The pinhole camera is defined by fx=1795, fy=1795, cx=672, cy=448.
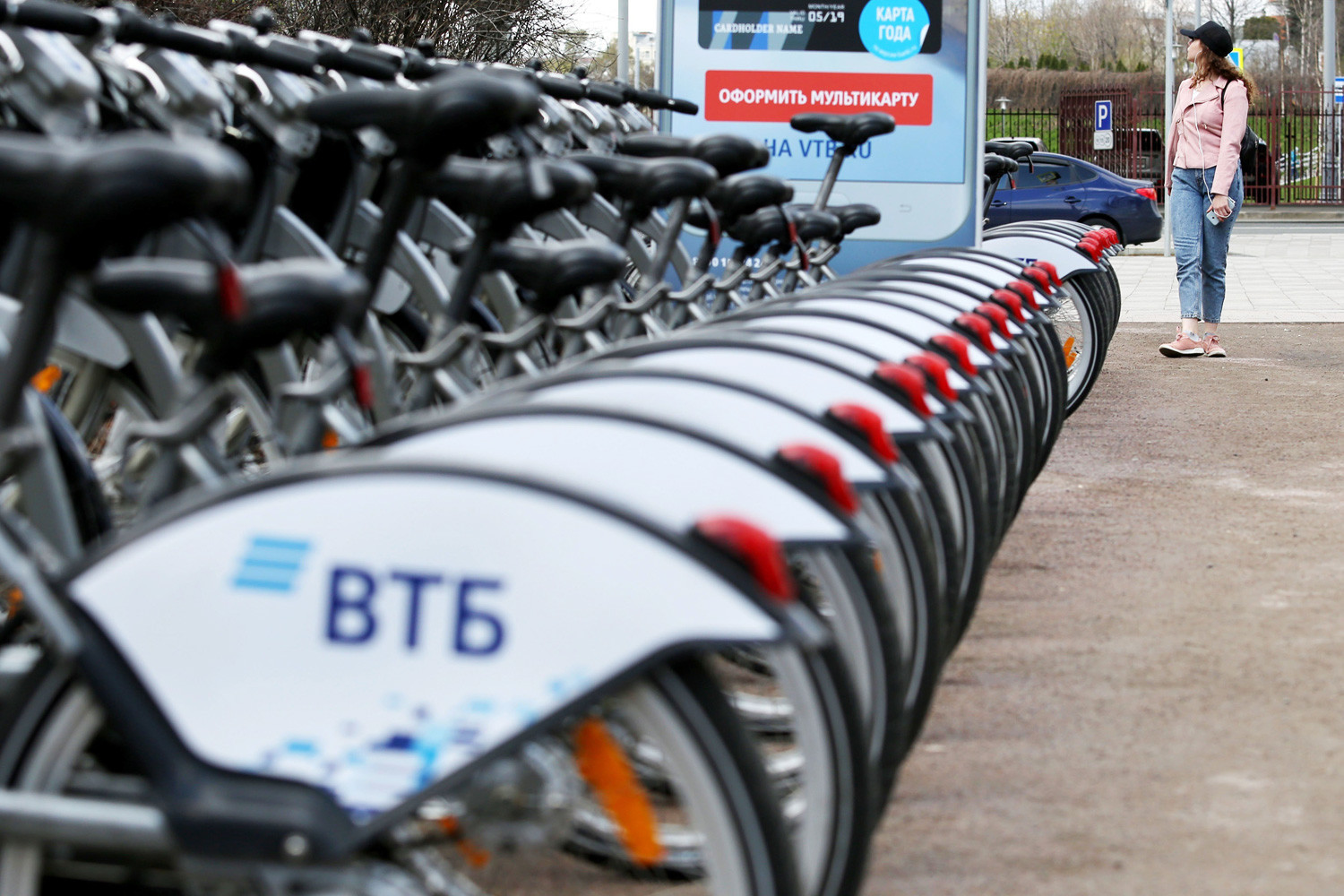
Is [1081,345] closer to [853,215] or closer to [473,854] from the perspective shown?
[853,215]

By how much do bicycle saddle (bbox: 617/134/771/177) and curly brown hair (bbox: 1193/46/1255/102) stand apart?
692cm

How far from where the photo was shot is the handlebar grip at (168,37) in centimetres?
317

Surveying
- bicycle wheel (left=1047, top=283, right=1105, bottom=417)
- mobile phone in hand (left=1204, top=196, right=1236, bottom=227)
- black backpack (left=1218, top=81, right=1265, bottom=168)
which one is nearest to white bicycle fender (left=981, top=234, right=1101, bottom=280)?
bicycle wheel (left=1047, top=283, right=1105, bottom=417)

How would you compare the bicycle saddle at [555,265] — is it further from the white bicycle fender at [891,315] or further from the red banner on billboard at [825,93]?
the red banner on billboard at [825,93]

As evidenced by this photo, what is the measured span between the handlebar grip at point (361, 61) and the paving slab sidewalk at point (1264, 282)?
34.0ft

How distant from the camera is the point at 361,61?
3826mm

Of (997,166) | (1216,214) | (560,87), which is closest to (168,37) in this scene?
(560,87)

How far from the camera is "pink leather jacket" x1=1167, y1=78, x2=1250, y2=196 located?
34.1ft

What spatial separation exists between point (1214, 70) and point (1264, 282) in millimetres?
7185

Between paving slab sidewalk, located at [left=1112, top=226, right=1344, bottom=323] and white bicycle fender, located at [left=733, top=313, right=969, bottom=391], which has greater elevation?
white bicycle fender, located at [left=733, top=313, right=969, bottom=391]

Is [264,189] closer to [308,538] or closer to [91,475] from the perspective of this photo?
[91,475]

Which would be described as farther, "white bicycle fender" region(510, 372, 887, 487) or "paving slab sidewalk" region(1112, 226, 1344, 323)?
"paving slab sidewalk" region(1112, 226, 1344, 323)

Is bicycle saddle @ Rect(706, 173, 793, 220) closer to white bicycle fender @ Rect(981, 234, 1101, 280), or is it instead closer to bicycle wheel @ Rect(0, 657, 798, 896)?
bicycle wheel @ Rect(0, 657, 798, 896)


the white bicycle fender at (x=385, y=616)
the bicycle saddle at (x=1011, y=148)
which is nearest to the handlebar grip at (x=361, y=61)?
the white bicycle fender at (x=385, y=616)
